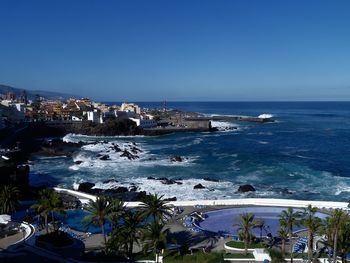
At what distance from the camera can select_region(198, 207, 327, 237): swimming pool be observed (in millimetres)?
38513

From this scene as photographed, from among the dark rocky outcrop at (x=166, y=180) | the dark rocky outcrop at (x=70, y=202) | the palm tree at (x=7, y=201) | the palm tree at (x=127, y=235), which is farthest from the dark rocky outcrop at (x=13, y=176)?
the palm tree at (x=127, y=235)

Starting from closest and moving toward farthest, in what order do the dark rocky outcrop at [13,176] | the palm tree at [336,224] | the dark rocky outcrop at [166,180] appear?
1. the palm tree at [336,224]
2. the dark rocky outcrop at [13,176]
3. the dark rocky outcrop at [166,180]

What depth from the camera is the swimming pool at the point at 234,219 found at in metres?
38.5

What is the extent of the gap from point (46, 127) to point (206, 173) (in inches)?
2839

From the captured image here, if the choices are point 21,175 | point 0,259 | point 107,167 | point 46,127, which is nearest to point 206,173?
point 107,167

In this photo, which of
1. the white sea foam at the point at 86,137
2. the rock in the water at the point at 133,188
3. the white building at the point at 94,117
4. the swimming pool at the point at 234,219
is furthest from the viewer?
the white building at the point at 94,117

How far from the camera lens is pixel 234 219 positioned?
40.9 m

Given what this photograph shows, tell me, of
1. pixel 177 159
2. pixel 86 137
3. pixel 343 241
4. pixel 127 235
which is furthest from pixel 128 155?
pixel 343 241

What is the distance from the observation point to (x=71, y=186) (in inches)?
2436

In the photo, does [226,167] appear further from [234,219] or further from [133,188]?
[234,219]

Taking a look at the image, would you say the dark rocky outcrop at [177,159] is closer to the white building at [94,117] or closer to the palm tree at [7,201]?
the palm tree at [7,201]

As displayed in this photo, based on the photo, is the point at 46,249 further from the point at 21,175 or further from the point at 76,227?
the point at 21,175

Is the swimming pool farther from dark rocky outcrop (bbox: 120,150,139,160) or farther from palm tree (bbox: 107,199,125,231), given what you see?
dark rocky outcrop (bbox: 120,150,139,160)

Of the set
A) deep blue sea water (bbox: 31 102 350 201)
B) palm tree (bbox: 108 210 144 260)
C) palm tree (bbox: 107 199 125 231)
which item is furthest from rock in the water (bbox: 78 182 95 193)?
palm tree (bbox: 108 210 144 260)
